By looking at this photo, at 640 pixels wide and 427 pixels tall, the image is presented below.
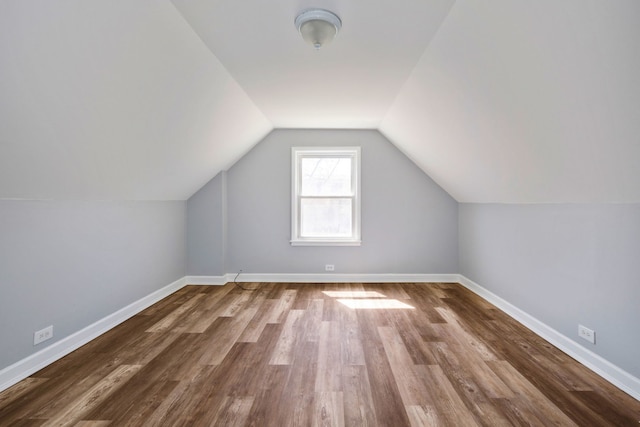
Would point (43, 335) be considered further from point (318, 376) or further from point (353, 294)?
point (353, 294)

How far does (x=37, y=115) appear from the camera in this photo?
5.86ft

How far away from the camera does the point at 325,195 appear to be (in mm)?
5098

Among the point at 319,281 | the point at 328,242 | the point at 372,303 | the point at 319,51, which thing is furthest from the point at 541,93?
the point at 319,281

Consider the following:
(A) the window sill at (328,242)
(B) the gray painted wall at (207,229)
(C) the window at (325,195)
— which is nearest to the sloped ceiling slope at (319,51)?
(C) the window at (325,195)

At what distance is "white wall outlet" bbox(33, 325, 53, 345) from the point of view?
2.40 meters

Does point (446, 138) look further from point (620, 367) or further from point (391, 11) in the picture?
point (620, 367)

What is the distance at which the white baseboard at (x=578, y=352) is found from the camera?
2131 millimetres

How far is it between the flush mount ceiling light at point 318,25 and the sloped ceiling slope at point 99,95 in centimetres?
76

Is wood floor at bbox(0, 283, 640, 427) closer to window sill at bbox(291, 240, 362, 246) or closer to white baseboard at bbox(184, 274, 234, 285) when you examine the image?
white baseboard at bbox(184, 274, 234, 285)

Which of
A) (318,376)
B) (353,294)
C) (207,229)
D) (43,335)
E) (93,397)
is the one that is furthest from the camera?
(207,229)

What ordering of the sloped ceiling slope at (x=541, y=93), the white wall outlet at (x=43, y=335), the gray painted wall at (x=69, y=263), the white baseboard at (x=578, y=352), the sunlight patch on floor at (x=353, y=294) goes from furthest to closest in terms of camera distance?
1. the sunlight patch on floor at (x=353, y=294)
2. the white wall outlet at (x=43, y=335)
3. the gray painted wall at (x=69, y=263)
4. the white baseboard at (x=578, y=352)
5. the sloped ceiling slope at (x=541, y=93)

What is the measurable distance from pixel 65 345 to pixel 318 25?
10.3 ft

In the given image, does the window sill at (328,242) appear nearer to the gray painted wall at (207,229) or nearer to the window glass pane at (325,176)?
the window glass pane at (325,176)

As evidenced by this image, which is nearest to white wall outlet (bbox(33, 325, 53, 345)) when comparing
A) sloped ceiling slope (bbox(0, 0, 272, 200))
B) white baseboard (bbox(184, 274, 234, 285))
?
sloped ceiling slope (bbox(0, 0, 272, 200))
